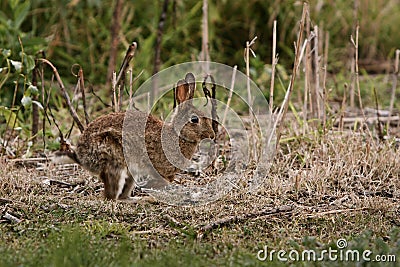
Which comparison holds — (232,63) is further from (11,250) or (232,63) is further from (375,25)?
(11,250)

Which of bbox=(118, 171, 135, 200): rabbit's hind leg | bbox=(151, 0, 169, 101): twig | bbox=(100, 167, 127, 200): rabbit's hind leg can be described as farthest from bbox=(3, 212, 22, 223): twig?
bbox=(151, 0, 169, 101): twig

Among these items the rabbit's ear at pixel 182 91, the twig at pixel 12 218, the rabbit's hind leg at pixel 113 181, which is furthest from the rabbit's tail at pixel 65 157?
the rabbit's ear at pixel 182 91

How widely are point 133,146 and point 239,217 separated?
0.96m

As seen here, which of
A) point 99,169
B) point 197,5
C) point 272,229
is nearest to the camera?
point 272,229

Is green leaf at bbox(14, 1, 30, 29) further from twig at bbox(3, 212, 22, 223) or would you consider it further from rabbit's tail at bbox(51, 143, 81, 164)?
twig at bbox(3, 212, 22, 223)

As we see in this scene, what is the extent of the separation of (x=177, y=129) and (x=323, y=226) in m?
1.30

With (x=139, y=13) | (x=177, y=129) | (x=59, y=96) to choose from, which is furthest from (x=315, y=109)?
(x=139, y=13)

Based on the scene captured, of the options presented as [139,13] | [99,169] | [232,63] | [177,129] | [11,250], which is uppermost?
[139,13]

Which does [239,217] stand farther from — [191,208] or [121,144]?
[121,144]

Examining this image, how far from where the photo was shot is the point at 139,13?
8.91m

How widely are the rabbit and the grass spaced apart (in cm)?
22

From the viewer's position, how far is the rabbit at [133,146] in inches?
187

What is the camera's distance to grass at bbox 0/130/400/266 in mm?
3723

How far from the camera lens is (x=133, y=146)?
15.9ft
